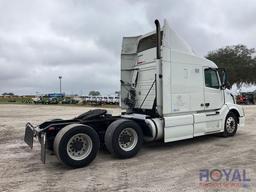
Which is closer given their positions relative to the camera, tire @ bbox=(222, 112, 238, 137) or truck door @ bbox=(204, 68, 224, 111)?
truck door @ bbox=(204, 68, 224, 111)

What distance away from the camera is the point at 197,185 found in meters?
5.42

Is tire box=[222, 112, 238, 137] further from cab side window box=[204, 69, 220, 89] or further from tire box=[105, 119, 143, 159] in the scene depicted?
tire box=[105, 119, 143, 159]

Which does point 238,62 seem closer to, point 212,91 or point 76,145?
point 212,91

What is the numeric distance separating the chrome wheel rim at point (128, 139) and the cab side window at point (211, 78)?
342 centimetres

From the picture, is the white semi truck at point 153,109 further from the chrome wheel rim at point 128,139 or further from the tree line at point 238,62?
the tree line at point 238,62

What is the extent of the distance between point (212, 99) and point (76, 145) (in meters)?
5.22

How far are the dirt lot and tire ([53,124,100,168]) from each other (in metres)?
0.22

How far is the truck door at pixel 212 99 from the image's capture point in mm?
9781

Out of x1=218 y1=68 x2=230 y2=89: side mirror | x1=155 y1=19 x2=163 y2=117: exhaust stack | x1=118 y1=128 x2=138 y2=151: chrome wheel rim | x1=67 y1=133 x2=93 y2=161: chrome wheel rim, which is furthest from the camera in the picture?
x1=218 y1=68 x2=230 y2=89: side mirror

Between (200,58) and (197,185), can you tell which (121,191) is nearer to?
(197,185)

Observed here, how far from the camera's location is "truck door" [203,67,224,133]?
9.78 m

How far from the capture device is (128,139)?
26.1 ft

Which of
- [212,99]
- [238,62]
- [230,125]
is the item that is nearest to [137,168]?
[212,99]

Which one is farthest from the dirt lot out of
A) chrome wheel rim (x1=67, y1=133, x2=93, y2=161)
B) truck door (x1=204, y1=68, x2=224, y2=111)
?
truck door (x1=204, y1=68, x2=224, y2=111)
